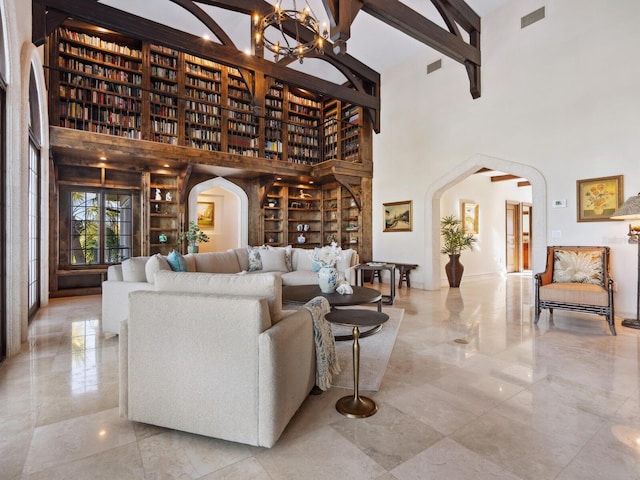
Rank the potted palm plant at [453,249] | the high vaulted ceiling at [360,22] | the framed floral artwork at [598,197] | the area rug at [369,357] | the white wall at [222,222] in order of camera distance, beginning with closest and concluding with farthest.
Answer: the area rug at [369,357], the framed floral artwork at [598,197], the high vaulted ceiling at [360,22], the potted palm plant at [453,249], the white wall at [222,222]

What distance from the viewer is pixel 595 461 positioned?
63.4 inches

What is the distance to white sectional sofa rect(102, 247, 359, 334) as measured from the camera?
359cm

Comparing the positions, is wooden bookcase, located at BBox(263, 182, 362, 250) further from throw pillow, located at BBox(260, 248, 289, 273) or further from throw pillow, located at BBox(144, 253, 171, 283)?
throw pillow, located at BBox(144, 253, 171, 283)

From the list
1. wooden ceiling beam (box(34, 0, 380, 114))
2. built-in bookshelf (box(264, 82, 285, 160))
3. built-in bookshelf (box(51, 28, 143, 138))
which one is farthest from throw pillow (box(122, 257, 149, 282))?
built-in bookshelf (box(264, 82, 285, 160))

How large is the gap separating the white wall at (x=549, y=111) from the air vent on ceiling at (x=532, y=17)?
0.08m

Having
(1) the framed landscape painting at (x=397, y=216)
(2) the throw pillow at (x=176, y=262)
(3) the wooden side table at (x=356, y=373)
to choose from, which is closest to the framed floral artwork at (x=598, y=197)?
(1) the framed landscape painting at (x=397, y=216)

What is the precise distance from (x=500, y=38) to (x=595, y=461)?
6.47m

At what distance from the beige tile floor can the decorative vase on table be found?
952mm

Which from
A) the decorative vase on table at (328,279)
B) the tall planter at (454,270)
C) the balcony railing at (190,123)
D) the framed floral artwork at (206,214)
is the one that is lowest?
the tall planter at (454,270)

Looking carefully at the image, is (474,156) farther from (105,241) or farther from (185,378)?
(105,241)

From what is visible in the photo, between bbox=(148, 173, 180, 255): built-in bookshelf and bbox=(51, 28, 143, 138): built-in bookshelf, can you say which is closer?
bbox=(51, 28, 143, 138): built-in bookshelf

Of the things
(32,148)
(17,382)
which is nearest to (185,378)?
(17,382)

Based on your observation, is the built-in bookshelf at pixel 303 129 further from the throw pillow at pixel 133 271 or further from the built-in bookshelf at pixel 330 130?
the throw pillow at pixel 133 271

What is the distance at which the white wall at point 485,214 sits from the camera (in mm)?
8148
